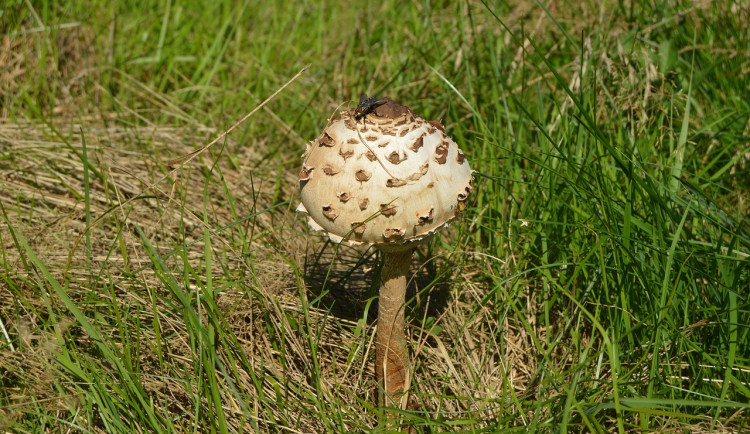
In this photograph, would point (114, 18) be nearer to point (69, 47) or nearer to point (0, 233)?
point (69, 47)

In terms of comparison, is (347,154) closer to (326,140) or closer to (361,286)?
(326,140)

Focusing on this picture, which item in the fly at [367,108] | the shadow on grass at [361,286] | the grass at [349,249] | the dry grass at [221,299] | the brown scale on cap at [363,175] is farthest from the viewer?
the shadow on grass at [361,286]

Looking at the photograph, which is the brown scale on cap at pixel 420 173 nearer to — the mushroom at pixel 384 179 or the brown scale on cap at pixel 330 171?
the mushroom at pixel 384 179

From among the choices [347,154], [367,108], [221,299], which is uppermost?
[367,108]

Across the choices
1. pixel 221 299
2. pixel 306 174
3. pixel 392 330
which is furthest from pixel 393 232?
pixel 221 299

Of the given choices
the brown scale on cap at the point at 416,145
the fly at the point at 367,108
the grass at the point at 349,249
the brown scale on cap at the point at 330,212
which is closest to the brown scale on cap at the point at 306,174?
the brown scale on cap at the point at 330,212

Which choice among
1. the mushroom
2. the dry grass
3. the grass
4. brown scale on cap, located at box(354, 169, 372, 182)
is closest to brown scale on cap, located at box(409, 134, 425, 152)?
the mushroom

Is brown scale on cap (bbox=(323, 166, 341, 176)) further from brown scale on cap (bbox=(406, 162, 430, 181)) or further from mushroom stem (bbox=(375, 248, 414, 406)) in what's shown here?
mushroom stem (bbox=(375, 248, 414, 406))

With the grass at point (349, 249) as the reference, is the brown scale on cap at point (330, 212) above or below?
above
